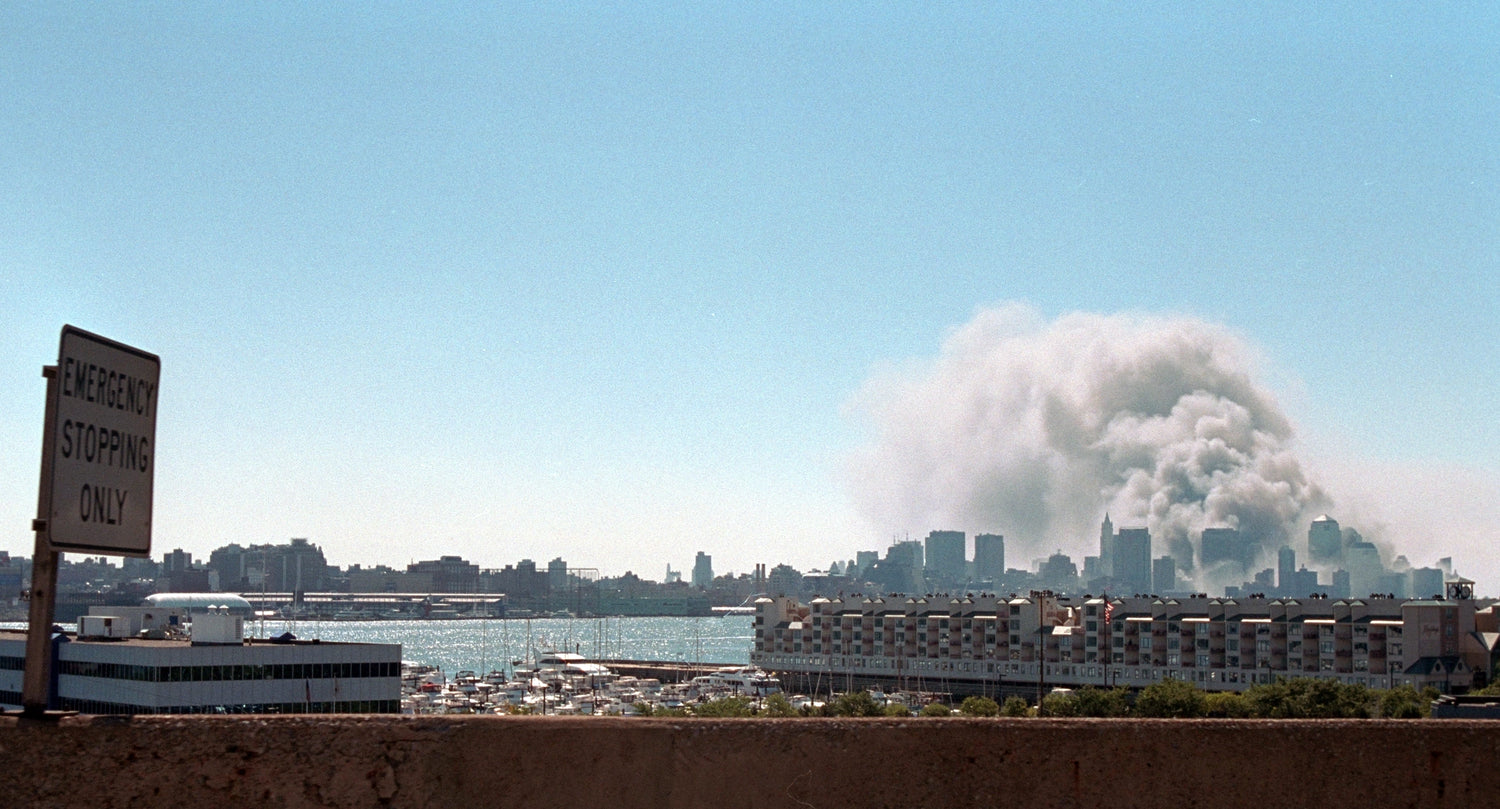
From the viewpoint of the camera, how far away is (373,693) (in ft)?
153

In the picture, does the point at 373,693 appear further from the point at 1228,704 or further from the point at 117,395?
the point at 117,395

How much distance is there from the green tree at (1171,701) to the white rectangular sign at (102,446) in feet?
211

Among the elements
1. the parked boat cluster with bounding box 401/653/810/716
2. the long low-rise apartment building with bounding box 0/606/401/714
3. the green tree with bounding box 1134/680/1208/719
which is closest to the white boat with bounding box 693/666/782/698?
the parked boat cluster with bounding box 401/653/810/716

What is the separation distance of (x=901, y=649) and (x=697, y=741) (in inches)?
4374

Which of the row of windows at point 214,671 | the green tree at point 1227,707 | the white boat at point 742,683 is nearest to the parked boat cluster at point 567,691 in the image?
the white boat at point 742,683

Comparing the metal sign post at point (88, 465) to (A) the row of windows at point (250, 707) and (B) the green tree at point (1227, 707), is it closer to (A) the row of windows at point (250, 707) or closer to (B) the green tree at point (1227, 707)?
(A) the row of windows at point (250, 707)

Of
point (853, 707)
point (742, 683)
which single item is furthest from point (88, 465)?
point (742, 683)

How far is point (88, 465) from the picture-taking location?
16.0 ft

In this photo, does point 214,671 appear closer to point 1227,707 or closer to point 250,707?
point 250,707

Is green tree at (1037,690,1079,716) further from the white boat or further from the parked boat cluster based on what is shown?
the white boat

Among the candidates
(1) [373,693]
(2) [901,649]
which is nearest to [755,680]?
(2) [901,649]

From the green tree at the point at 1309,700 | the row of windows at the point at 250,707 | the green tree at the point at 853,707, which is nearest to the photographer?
the row of windows at the point at 250,707

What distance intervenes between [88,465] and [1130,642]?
101 meters

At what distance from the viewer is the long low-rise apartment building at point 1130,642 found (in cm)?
8650
